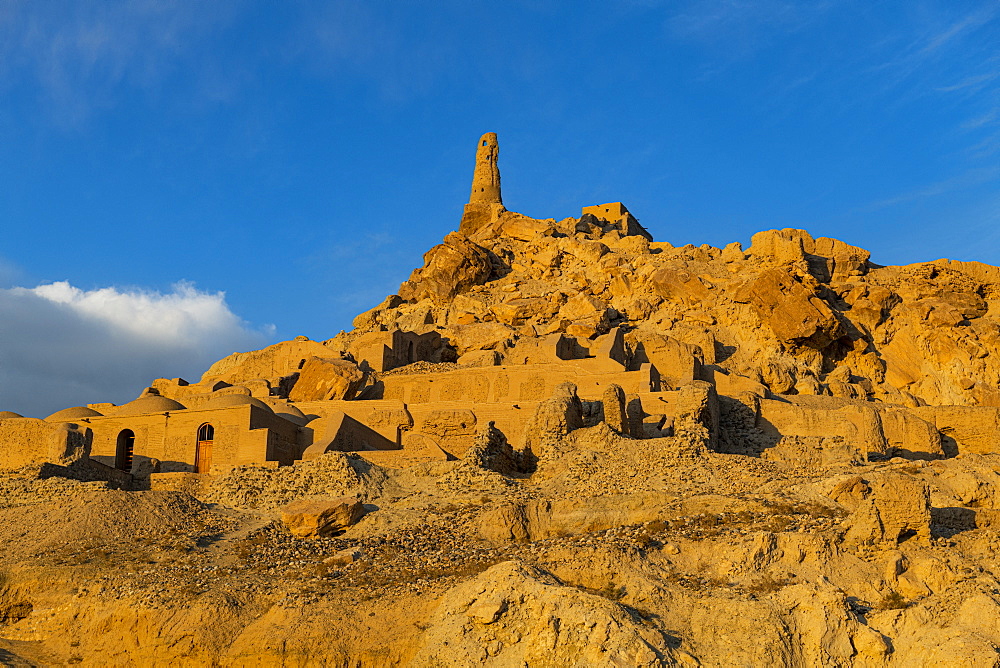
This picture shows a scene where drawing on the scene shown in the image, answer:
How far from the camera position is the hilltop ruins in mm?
17141

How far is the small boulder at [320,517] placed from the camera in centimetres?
2386

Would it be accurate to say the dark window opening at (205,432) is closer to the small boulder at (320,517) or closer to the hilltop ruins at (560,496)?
the hilltop ruins at (560,496)

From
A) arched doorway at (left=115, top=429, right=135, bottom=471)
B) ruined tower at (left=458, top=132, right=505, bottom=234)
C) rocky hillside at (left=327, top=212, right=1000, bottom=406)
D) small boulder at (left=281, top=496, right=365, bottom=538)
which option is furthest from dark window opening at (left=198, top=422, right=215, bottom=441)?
ruined tower at (left=458, top=132, right=505, bottom=234)

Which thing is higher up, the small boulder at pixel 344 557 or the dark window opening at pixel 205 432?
the dark window opening at pixel 205 432

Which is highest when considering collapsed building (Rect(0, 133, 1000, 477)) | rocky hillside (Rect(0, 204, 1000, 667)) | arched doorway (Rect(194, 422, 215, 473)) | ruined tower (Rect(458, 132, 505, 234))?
ruined tower (Rect(458, 132, 505, 234))

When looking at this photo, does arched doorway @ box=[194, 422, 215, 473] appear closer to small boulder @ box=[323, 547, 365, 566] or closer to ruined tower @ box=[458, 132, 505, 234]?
small boulder @ box=[323, 547, 365, 566]

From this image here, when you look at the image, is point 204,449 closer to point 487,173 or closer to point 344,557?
point 344,557

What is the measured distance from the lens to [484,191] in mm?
74812

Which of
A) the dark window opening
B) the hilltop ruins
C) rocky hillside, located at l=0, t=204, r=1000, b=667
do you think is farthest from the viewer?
the dark window opening

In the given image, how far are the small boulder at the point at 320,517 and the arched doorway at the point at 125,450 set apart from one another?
10432 millimetres

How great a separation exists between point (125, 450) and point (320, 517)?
11896 mm

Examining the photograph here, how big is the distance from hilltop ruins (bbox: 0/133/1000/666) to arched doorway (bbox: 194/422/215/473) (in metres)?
0.09

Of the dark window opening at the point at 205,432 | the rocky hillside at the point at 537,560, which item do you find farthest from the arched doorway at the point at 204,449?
the rocky hillside at the point at 537,560

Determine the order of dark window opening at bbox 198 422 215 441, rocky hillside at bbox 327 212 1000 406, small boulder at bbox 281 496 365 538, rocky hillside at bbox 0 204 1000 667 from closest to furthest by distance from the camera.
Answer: rocky hillside at bbox 0 204 1000 667 → small boulder at bbox 281 496 365 538 → dark window opening at bbox 198 422 215 441 → rocky hillside at bbox 327 212 1000 406
